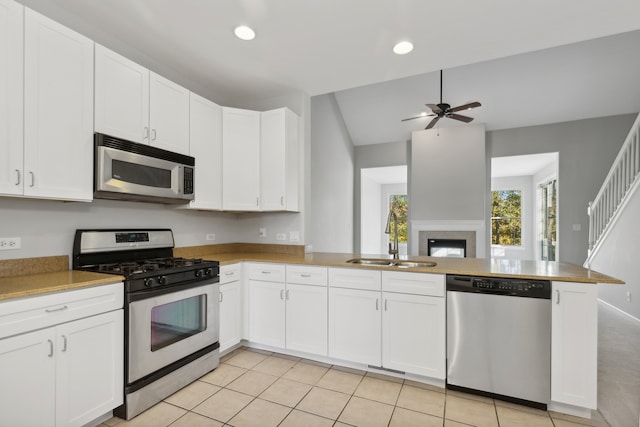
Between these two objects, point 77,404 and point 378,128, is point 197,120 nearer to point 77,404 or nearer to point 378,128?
point 77,404

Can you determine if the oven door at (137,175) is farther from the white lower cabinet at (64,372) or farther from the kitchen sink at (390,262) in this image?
the kitchen sink at (390,262)

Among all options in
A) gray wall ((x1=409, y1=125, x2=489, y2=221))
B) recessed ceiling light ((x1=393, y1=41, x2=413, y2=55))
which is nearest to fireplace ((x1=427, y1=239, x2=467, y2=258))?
gray wall ((x1=409, y1=125, x2=489, y2=221))

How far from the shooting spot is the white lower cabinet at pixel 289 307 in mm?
2734

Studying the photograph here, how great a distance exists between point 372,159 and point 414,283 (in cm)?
503

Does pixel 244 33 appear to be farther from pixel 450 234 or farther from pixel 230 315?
pixel 450 234

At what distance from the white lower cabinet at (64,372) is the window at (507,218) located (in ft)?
29.4

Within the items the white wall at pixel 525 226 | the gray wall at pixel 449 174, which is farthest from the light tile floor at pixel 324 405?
the white wall at pixel 525 226

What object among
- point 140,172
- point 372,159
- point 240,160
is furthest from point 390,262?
point 372,159

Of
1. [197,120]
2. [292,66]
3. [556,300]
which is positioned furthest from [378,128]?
[556,300]

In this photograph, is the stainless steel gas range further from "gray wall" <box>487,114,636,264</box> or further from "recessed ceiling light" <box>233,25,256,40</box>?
"gray wall" <box>487,114,636,264</box>

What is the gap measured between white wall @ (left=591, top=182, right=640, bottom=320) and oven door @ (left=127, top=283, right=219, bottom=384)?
5.07 m

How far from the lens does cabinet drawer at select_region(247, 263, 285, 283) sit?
290cm

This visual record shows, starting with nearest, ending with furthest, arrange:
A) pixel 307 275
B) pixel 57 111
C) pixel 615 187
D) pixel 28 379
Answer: pixel 28 379
pixel 57 111
pixel 307 275
pixel 615 187

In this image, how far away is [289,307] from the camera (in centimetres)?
285
